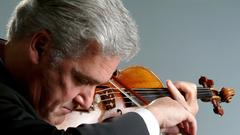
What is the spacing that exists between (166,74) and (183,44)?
0.52ft

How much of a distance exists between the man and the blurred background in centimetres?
88

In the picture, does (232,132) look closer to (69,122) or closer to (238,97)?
(238,97)

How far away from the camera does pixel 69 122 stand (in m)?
0.87

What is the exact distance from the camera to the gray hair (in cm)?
68

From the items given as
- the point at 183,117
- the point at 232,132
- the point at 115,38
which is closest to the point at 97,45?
the point at 115,38

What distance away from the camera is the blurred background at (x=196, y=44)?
1.69 m

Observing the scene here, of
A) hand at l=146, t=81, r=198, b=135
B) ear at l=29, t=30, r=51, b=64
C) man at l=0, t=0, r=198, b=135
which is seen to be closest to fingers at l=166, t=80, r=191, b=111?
hand at l=146, t=81, r=198, b=135

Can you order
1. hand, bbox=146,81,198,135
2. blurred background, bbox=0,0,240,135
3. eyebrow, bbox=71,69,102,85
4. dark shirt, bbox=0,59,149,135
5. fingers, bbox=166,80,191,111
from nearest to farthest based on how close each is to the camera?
dark shirt, bbox=0,59,149,135, eyebrow, bbox=71,69,102,85, hand, bbox=146,81,198,135, fingers, bbox=166,80,191,111, blurred background, bbox=0,0,240,135

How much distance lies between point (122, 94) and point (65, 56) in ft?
1.11

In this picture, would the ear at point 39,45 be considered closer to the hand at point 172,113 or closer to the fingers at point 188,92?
the hand at point 172,113

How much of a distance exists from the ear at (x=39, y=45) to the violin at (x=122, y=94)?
0.60 ft

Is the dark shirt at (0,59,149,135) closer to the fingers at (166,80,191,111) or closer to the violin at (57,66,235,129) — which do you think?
the violin at (57,66,235,129)

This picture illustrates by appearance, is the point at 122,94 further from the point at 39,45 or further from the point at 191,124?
the point at 39,45

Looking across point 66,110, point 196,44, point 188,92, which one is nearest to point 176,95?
point 188,92
